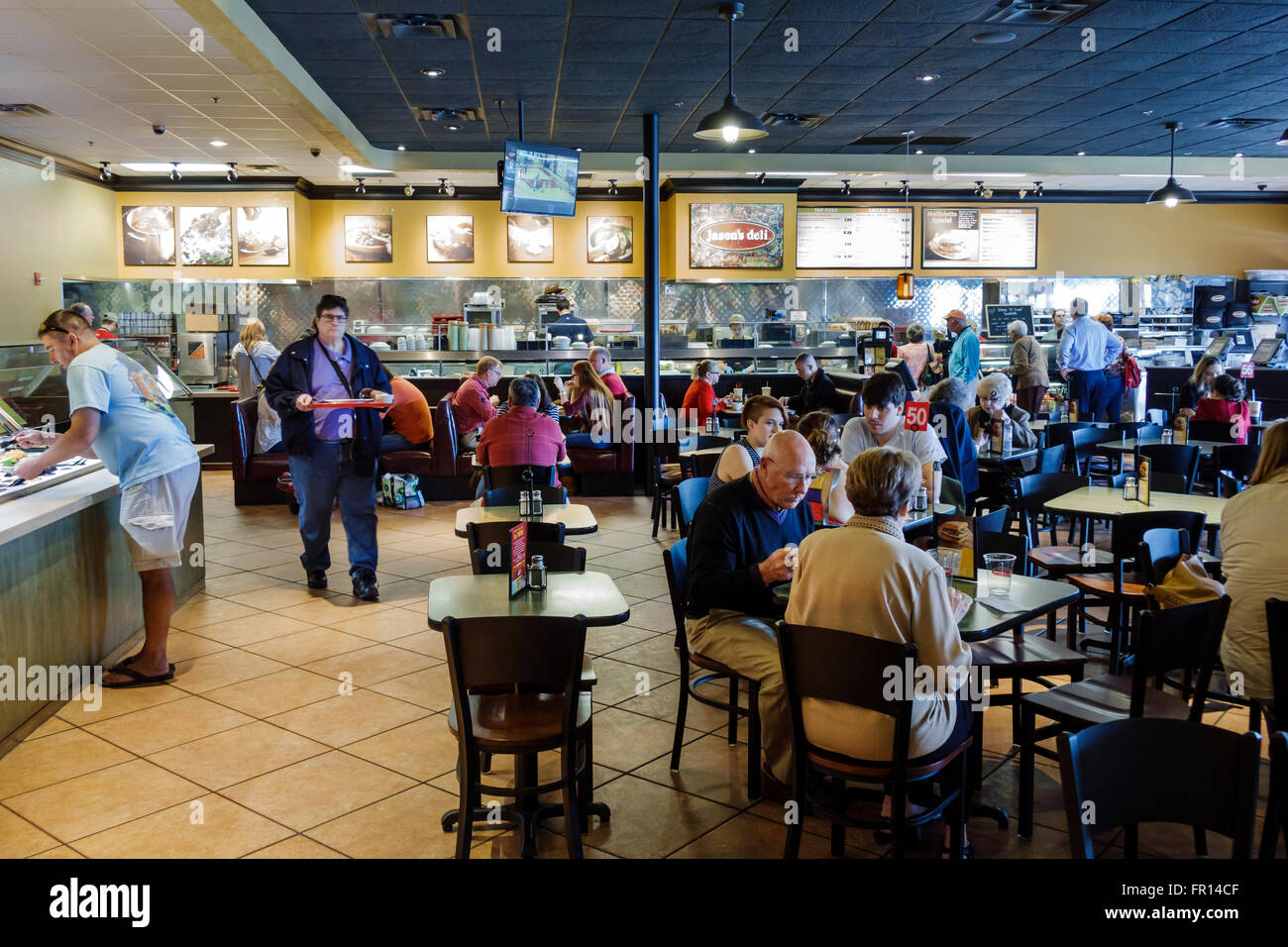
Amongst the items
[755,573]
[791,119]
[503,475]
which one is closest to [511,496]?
[503,475]

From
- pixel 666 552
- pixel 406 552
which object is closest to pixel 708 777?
pixel 666 552

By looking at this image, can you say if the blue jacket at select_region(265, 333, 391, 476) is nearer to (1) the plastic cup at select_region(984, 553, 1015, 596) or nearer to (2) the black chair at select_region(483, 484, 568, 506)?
(2) the black chair at select_region(483, 484, 568, 506)

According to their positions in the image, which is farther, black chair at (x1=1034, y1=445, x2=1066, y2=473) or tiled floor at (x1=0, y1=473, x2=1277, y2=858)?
black chair at (x1=1034, y1=445, x2=1066, y2=473)

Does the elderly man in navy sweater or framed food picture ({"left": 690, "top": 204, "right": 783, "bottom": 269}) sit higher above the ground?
framed food picture ({"left": 690, "top": 204, "right": 783, "bottom": 269})

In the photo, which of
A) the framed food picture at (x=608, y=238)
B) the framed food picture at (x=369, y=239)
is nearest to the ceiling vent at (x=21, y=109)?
the framed food picture at (x=369, y=239)

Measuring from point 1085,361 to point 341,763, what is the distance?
9.41 m

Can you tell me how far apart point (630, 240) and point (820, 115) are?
15.4 feet

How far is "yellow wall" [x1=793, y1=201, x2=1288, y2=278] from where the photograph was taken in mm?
14930

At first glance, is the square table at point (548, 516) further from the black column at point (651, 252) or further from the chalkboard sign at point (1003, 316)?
the chalkboard sign at point (1003, 316)

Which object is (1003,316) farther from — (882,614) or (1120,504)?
(882,614)

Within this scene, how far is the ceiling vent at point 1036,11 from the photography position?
6301mm

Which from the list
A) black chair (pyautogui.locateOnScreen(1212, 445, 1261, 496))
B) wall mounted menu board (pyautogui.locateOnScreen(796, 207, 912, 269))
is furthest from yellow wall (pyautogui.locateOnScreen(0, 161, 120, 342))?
black chair (pyautogui.locateOnScreen(1212, 445, 1261, 496))

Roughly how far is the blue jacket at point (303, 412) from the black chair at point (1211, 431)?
6101 mm

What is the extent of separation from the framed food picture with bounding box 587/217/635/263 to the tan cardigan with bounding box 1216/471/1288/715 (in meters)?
11.4
